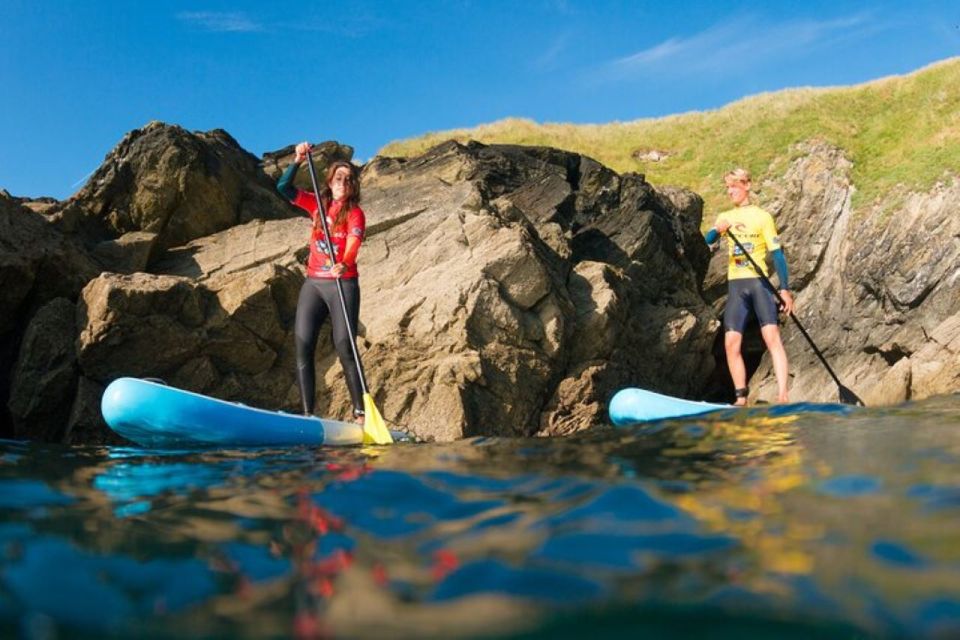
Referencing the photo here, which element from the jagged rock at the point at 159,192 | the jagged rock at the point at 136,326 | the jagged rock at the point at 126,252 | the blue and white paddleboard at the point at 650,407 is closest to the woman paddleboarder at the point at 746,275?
the blue and white paddleboard at the point at 650,407

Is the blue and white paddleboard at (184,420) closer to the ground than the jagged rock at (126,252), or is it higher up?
closer to the ground

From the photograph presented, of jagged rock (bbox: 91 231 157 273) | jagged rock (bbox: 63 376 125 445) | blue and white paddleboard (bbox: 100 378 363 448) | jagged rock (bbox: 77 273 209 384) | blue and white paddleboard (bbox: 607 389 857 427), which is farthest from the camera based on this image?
jagged rock (bbox: 91 231 157 273)

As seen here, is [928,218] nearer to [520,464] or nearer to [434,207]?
[434,207]

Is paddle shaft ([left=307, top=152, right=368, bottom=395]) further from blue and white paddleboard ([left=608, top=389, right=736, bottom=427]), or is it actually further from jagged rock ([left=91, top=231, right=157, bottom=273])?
jagged rock ([left=91, top=231, right=157, bottom=273])

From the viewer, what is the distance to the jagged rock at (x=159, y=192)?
14102 millimetres

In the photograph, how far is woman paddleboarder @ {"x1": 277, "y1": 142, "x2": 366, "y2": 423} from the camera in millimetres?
8844

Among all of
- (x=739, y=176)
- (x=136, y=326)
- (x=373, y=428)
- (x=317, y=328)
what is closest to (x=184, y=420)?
(x=373, y=428)

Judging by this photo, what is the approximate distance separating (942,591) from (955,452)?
293 centimetres

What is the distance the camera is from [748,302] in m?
10.6

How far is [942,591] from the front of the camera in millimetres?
2258

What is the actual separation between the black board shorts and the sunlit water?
201 inches

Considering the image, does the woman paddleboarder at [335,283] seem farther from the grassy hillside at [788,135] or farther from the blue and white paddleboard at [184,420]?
the grassy hillside at [788,135]

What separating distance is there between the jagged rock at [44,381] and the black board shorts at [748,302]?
33.1 feet

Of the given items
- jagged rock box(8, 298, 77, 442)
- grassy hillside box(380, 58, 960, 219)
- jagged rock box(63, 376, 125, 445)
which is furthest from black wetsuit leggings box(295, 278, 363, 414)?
grassy hillside box(380, 58, 960, 219)
